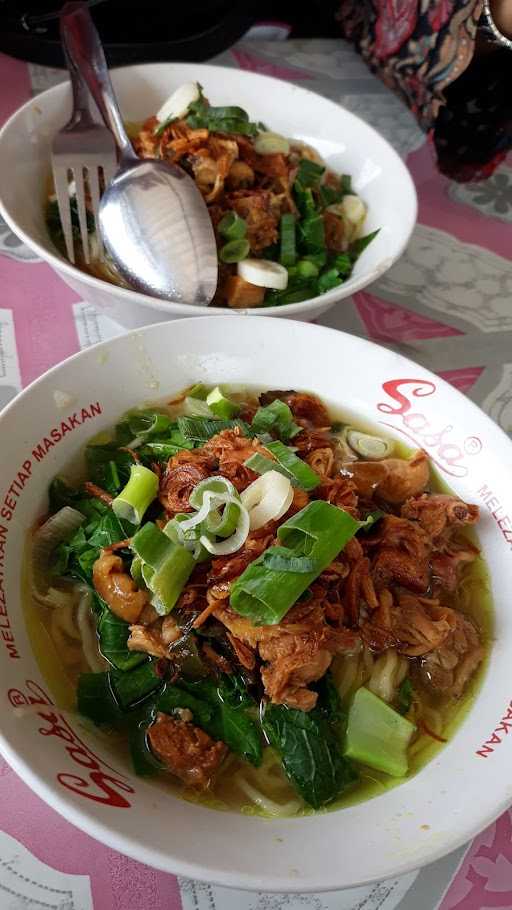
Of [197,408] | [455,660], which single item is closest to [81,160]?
[197,408]

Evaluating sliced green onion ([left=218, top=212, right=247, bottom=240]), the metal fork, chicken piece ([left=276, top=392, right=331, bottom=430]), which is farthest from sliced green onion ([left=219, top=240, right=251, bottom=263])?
chicken piece ([left=276, top=392, right=331, bottom=430])

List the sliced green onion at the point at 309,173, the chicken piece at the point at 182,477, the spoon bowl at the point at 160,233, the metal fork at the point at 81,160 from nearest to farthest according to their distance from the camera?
the chicken piece at the point at 182,477
the spoon bowl at the point at 160,233
the metal fork at the point at 81,160
the sliced green onion at the point at 309,173

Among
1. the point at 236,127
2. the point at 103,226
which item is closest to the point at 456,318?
the point at 236,127

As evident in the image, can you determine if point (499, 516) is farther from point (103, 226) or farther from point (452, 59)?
point (452, 59)

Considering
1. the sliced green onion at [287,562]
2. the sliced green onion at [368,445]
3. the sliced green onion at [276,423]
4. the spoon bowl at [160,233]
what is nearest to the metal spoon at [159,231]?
the spoon bowl at [160,233]

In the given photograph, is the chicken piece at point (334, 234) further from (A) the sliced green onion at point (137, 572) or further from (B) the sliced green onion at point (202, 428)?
(A) the sliced green onion at point (137, 572)

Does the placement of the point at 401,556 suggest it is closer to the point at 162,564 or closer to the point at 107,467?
the point at 162,564
